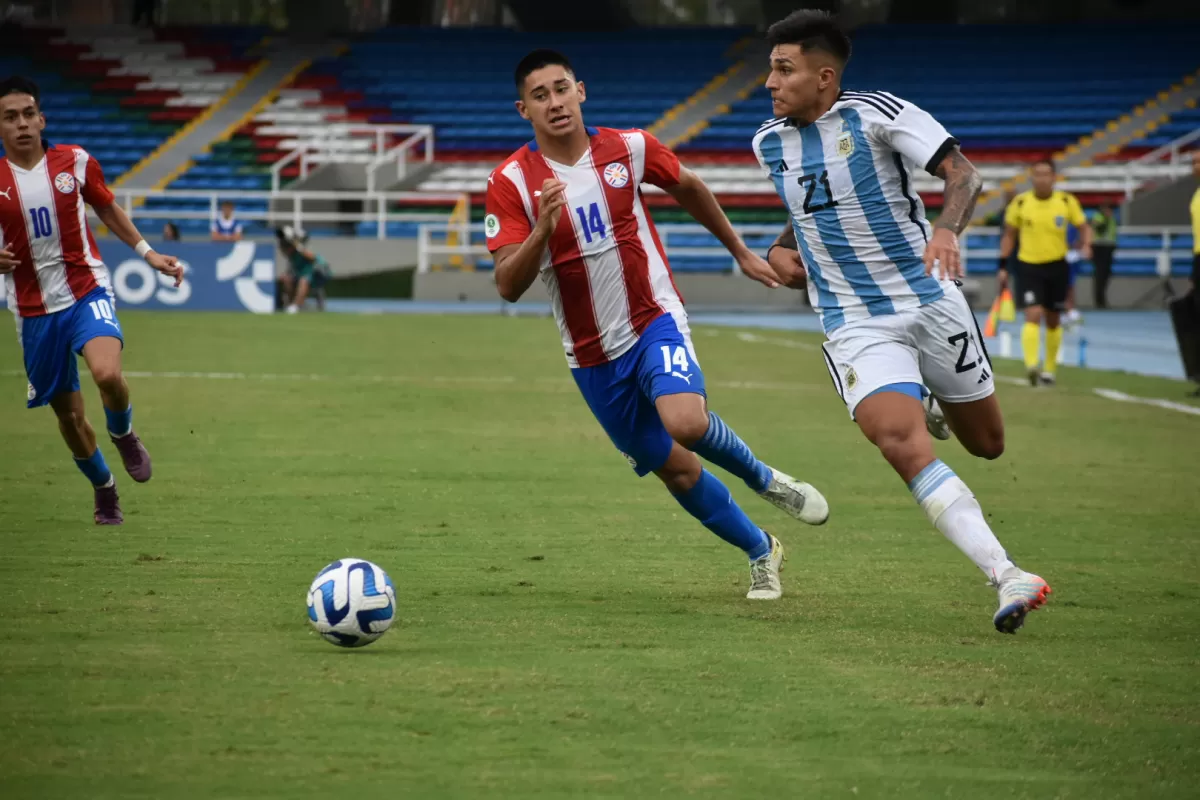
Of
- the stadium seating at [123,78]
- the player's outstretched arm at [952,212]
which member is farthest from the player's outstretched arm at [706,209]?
the stadium seating at [123,78]

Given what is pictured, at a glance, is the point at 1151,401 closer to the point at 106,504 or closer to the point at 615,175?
the point at 615,175

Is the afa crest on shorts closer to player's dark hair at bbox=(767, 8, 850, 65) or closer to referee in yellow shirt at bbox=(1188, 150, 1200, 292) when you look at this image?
player's dark hair at bbox=(767, 8, 850, 65)

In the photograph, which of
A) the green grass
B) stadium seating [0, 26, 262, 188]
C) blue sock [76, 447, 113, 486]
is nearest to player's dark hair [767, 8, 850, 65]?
the green grass

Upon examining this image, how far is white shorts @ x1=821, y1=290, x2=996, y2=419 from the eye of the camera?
6020mm

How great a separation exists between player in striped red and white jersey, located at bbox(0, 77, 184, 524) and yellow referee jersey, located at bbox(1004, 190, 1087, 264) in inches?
443

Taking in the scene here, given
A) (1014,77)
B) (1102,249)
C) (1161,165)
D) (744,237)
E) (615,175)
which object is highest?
(615,175)

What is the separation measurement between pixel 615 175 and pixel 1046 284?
11683mm

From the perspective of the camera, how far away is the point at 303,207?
38688 millimetres

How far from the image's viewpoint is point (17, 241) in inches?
338

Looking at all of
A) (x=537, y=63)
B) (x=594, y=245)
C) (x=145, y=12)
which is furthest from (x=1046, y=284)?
(x=145, y=12)

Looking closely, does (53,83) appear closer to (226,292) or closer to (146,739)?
(226,292)

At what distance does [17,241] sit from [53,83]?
124ft

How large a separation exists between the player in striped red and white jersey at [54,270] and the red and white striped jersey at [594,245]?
9.41 ft

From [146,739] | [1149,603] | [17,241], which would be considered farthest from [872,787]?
[17,241]
